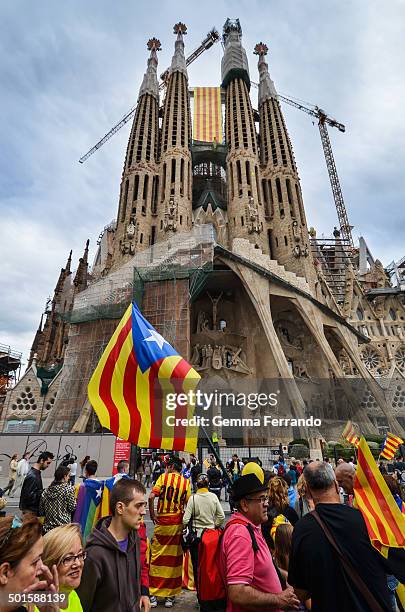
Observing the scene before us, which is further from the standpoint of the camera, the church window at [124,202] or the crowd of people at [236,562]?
the church window at [124,202]

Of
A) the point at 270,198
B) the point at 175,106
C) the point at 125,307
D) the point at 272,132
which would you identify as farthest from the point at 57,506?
the point at 175,106

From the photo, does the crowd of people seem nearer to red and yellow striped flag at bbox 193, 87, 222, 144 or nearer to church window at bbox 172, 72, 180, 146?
church window at bbox 172, 72, 180, 146

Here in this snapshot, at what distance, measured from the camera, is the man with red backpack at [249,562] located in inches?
69.6

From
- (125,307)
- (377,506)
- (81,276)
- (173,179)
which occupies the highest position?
(173,179)

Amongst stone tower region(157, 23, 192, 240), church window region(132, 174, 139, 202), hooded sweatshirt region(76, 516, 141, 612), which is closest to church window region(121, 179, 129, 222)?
church window region(132, 174, 139, 202)

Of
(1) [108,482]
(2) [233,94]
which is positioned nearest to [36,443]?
(1) [108,482]

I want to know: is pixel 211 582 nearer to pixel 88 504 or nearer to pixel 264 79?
pixel 88 504

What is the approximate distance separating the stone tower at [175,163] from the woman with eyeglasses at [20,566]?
29.3m

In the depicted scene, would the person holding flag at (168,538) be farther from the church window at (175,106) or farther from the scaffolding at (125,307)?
the church window at (175,106)

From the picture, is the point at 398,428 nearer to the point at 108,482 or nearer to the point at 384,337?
the point at 384,337

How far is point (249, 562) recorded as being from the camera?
74.0 inches

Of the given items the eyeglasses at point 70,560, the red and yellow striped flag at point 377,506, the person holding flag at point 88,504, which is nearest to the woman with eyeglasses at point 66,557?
the eyeglasses at point 70,560

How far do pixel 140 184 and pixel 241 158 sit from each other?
10.4m

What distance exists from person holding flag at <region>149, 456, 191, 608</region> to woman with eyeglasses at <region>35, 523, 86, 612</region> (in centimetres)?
277
